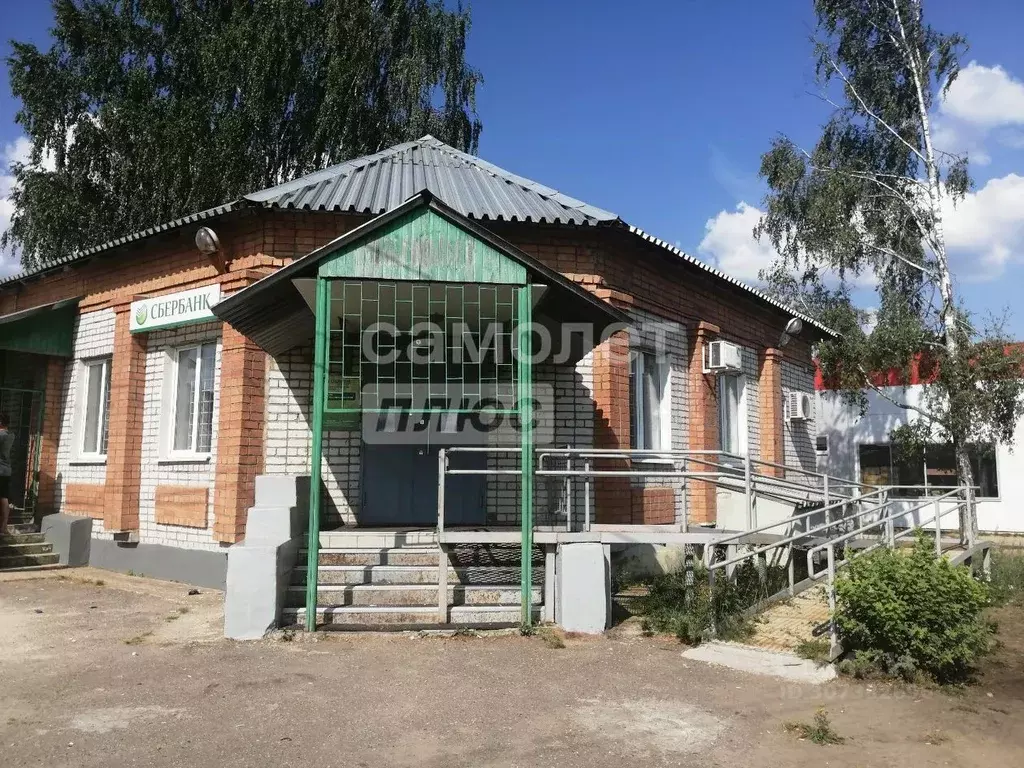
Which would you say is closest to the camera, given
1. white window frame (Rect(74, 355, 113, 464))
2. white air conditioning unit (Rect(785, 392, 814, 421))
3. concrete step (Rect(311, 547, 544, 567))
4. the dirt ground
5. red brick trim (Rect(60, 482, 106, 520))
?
the dirt ground

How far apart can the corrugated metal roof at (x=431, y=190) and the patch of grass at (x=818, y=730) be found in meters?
5.65

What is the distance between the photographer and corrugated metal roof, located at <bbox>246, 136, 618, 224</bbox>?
8.37m

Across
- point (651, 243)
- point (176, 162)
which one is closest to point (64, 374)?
point (176, 162)

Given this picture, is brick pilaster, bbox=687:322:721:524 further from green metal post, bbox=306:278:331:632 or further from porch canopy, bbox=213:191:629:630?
green metal post, bbox=306:278:331:632

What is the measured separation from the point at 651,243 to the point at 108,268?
23.8 feet

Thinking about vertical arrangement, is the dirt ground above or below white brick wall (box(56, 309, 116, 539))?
below

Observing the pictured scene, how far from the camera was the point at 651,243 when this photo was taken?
30.0 feet

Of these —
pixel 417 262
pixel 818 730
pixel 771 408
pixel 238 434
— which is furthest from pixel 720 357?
pixel 818 730

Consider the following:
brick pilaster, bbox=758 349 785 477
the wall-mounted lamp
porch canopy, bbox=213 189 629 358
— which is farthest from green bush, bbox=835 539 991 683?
the wall-mounted lamp

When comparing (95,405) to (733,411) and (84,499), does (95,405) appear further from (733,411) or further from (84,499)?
(733,411)

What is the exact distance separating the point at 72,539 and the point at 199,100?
11587mm

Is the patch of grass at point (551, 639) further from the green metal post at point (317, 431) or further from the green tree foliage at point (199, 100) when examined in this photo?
the green tree foliage at point (199, 100)

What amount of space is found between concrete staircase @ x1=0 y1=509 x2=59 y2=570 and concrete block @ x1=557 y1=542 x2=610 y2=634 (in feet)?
25.0

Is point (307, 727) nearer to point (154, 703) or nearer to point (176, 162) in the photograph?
point (154, 703)
